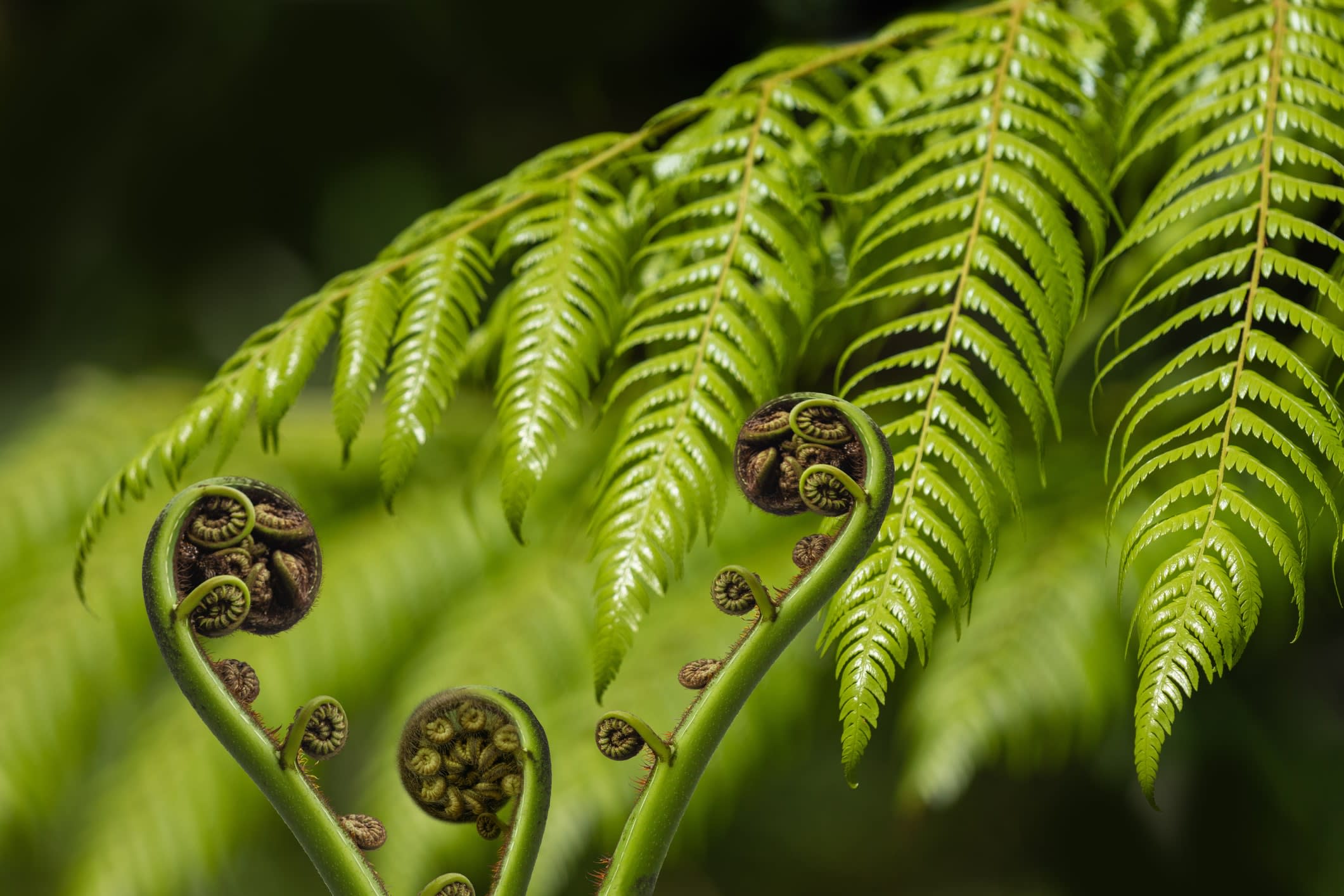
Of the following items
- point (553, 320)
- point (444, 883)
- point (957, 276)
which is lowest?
point (444, 883)

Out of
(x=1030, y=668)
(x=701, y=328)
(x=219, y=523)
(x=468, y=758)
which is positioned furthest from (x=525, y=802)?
(x=1030, y=668)

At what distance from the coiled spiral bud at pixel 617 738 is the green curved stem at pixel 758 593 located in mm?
56

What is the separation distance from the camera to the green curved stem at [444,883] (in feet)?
1.02

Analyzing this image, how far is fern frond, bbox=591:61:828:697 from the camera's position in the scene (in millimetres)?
501

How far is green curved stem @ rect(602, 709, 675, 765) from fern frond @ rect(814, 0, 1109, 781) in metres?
0.11

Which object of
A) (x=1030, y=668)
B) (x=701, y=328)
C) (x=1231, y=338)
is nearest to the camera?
(x=1231, y=338)

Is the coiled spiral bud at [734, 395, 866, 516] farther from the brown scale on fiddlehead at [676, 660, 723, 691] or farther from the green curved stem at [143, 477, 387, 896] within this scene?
the green curved stem at [143, 477, 387, 896]

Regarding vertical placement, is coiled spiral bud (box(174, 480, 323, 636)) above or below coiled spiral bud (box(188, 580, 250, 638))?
above

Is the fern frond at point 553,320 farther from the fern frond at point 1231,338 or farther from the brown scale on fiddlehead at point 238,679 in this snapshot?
Result: the fern frond at point 1231,338

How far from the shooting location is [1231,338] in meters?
0.49

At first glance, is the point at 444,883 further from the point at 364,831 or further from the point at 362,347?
the point at 362,347

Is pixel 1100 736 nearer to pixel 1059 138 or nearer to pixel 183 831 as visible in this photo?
pixel 1059 138

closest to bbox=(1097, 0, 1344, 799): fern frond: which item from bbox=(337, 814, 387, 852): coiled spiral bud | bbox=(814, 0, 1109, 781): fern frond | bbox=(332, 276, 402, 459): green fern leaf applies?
bbox=(814, 0, 1109, 781): fern frond

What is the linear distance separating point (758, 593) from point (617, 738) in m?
0.07
